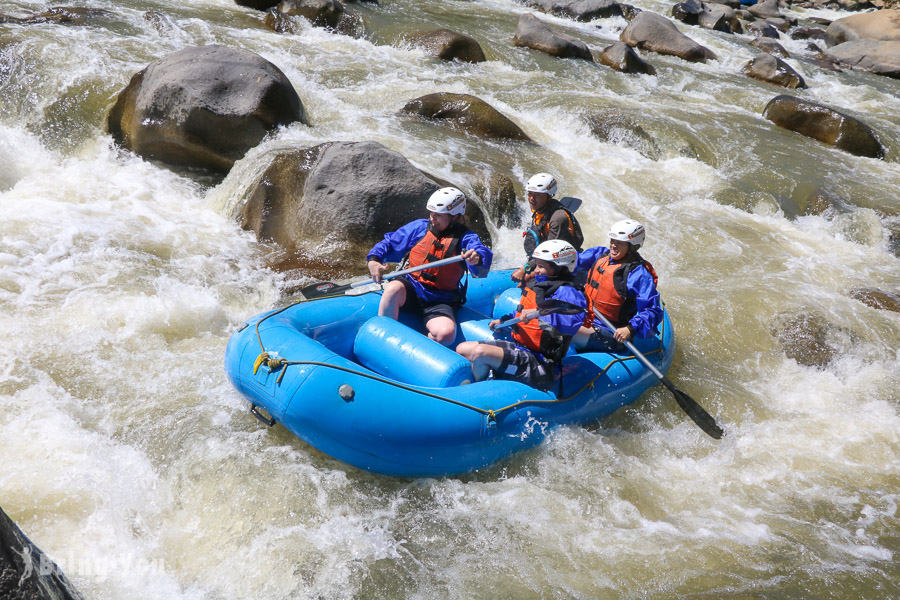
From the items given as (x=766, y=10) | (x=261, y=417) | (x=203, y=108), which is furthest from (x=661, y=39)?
(x=261, y=417)

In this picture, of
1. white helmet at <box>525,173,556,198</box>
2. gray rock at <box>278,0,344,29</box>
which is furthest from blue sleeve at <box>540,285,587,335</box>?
gray rock at <box>278,0,344,29</box>

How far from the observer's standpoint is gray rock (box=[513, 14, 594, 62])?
12797 millimetres

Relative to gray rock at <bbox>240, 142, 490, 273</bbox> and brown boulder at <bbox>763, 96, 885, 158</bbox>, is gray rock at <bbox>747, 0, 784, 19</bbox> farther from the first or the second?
gray rock at <bbox>240, 142, 490, 273</bbox>

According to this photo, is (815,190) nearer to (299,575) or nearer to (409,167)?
(409,167)

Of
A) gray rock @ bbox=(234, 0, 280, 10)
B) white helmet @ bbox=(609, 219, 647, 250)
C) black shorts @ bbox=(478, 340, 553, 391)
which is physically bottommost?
black shorts @ bbox=(478, 340, 553, 391)

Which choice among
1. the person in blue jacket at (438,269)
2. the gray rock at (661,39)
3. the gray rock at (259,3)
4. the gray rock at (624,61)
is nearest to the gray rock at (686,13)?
the gray rock at (661,39)

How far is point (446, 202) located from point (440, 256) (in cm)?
36

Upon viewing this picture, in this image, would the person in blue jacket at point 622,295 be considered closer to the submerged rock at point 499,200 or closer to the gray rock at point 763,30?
the submerged rock at point 499,200

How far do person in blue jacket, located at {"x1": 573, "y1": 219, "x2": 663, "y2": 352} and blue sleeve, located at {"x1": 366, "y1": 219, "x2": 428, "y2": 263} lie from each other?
1.25 meters

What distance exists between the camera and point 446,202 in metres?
4.62

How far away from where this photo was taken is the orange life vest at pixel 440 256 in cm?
469

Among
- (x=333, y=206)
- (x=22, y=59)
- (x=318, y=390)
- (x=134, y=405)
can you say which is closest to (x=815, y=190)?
(x=333, y=206)

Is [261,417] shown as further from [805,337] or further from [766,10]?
[766,10]

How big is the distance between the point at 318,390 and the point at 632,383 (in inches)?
85.9
